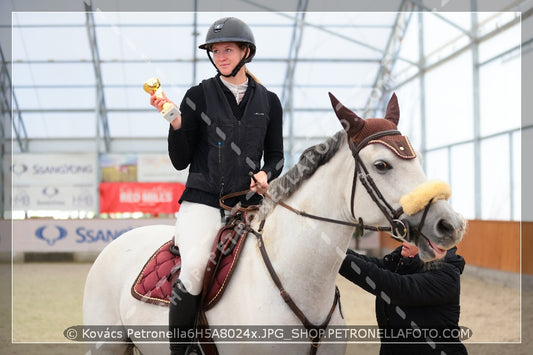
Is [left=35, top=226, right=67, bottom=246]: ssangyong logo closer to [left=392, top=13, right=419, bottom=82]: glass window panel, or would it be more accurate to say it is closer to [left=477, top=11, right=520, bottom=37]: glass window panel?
[left=392, top=13, right=419, bottom=82]: glass window panel

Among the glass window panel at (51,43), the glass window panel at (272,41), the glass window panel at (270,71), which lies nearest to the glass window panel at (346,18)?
the glass window panel at (272,41)

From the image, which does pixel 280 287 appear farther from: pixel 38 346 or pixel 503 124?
pixel 503 124

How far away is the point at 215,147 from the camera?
2.16 m

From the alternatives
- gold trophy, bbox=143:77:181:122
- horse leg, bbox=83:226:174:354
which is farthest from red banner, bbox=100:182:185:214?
gold trophy, bbox=143:77:181:122

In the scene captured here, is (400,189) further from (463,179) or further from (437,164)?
(437,164)

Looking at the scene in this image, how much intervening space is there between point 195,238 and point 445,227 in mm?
1000

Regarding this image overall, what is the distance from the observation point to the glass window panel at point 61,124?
1577 centimetres

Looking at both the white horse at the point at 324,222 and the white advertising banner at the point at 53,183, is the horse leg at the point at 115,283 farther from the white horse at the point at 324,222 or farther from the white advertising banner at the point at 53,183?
the white advertising banner at the point at 53,183

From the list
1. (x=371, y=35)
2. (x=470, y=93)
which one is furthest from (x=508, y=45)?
(x=371, y=35)

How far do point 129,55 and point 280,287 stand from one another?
1441cm

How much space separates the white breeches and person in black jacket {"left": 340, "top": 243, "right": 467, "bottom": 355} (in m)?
0.68

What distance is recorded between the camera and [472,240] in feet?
30.8

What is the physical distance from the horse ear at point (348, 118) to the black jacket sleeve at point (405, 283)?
0.74m

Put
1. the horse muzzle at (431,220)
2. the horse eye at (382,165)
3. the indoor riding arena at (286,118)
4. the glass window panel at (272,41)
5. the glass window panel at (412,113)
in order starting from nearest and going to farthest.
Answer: the horse muzzle at (431,220), the horse eye at (382,165), the indoor riding arena at (286,118), the glass window panel at (412,113), the glass window panel at (272,41)
